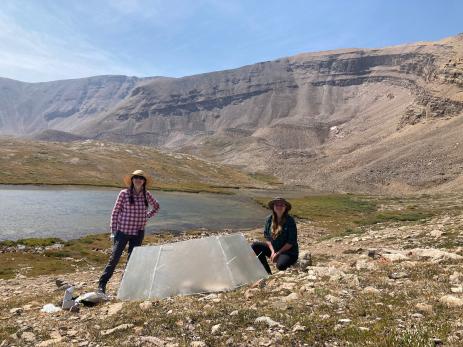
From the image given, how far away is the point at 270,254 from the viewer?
14484 mm

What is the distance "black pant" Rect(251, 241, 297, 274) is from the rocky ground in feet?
3.19

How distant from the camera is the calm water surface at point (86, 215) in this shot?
5495 centimetres

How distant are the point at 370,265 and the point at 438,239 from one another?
8.93 metres

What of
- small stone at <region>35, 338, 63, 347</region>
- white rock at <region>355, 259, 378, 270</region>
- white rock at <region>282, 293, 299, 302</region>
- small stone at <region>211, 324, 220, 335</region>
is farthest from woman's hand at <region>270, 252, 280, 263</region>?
small stone at <region>35, 338, 63, 347</region>

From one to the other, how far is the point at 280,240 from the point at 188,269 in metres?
3.70

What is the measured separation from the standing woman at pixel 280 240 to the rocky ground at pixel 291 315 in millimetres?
1069

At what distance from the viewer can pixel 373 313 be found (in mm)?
8734

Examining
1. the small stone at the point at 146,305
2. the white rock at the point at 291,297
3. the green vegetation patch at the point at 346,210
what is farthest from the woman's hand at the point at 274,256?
the green vegetation patch at the point at 346,210

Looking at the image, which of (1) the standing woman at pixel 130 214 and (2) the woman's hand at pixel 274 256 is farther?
(1) the standing woman at pixel 130 214

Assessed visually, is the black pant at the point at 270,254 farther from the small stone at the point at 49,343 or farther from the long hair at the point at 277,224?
the small stone at the point at 49,343

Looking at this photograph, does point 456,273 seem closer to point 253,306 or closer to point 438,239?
point 253,306

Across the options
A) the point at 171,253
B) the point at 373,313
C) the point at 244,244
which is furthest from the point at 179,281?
the point at 373,313

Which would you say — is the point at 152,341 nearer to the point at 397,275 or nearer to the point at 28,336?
the point at 28,336

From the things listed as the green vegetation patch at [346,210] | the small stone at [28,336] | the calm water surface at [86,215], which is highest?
the small stone at [28,336]
